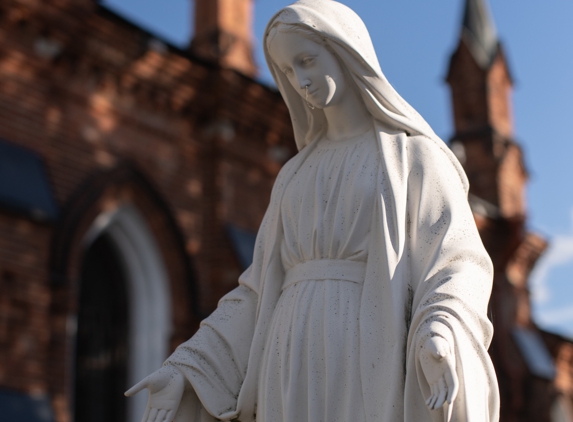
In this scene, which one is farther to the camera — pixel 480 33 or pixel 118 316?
pixel 480 33

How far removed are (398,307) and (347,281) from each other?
9.3 inches

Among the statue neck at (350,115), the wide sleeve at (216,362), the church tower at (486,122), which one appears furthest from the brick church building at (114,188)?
the statue neck at (350,115)

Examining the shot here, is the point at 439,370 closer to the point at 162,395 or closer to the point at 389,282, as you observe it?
the point at 389,282

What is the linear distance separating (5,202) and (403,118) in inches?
284

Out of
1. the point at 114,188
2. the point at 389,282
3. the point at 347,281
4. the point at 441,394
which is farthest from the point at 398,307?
the point at 114,188

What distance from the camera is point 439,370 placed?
111 inches

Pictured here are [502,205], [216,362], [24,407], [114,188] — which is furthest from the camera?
[502,205]

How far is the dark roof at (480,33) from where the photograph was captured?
62.0 feet

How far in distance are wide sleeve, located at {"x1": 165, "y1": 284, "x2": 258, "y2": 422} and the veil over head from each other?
78cm

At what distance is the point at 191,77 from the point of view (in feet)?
42.7

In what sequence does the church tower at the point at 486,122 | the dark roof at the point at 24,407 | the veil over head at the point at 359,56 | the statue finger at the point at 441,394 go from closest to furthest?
the statue finger at the point at 441,394, the veil over head at the point at 359,56, the dark roof at the point at 24,407, the church tower at the point at 486,122

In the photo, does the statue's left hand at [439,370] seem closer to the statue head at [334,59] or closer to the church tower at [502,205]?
the statue head at [334,59]

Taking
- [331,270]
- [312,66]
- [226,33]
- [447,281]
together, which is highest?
[312,66]

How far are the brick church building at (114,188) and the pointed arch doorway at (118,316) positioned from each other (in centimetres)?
2
